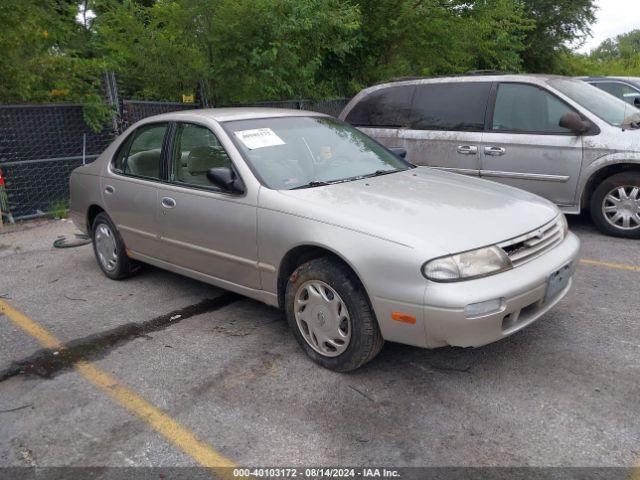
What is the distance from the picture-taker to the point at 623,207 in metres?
5.97

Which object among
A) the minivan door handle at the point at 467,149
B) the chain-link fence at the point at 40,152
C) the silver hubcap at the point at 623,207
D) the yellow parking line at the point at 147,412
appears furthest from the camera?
the chain-link fence at the point at 40,152

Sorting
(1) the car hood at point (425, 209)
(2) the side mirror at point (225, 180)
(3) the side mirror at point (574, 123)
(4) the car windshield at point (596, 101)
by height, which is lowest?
(1) the car hood at point (425, 209)

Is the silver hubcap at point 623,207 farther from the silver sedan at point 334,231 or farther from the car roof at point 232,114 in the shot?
the car roof at point 232,114

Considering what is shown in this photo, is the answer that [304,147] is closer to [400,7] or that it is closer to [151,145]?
[151,145]

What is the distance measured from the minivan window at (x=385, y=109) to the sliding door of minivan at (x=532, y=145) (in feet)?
3.91

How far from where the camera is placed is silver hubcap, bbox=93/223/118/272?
5.28 meters

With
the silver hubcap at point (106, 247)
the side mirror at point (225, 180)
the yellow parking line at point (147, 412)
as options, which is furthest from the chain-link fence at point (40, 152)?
the side mirror at point (225, 180)

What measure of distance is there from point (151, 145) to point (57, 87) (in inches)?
176

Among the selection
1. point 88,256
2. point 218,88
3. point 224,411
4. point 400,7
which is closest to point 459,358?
point 224,411

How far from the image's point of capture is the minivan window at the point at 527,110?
20.3 ft

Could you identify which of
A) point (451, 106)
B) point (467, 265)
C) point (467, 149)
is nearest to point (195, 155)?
point (467, 265)

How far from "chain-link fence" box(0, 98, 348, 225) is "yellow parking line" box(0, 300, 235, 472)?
14.5 ft

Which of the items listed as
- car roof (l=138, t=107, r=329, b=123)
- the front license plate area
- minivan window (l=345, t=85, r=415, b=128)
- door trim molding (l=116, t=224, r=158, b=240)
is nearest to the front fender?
minivan window (l=345, t=85, r=415, b=128)

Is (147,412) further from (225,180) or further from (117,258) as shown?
(117,258)
